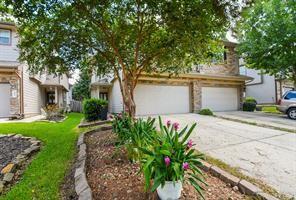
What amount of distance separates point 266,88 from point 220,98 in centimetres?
963

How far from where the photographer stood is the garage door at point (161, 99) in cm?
1398

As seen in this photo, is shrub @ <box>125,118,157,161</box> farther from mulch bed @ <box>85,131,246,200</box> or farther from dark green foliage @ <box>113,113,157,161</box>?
mulch bed @ <box>85,131,246,200</box>

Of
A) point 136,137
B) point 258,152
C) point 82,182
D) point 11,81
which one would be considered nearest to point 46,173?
point 82,182

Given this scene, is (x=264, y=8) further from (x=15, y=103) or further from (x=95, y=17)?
(x=15, y=103)

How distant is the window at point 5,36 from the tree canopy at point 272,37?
15.8m

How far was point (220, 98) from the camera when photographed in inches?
680

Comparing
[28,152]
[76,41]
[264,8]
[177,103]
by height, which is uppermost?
[264,8]

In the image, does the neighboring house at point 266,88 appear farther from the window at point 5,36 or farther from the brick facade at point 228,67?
the window at point 5,36

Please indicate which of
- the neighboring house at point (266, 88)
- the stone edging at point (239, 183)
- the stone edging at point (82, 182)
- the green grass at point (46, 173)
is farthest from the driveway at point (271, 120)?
the neighboring house at point (266, 88)

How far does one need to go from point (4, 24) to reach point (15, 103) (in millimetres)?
5365

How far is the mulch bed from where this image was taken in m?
3.03

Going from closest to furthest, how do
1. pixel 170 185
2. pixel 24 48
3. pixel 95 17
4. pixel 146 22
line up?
pixel 170 185, pixel 95 17, pixel 146 22, pixel 24 48

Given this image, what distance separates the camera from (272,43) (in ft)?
46.5

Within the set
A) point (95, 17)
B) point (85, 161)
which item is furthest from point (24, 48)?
point (85, 161)
